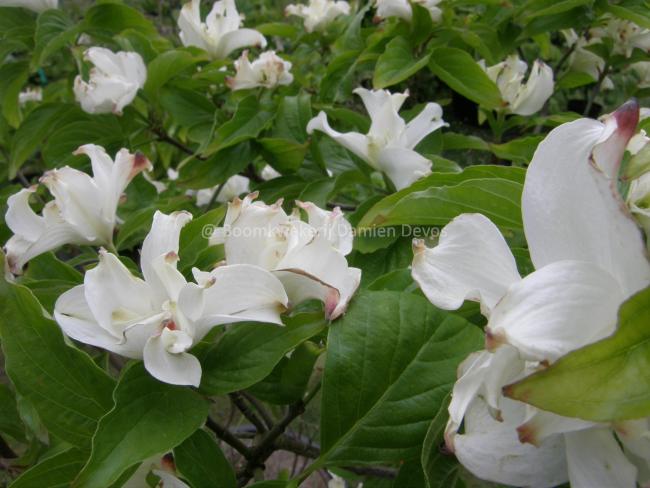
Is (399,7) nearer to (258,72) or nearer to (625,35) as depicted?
(258,72)

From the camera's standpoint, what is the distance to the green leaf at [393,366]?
36 cm

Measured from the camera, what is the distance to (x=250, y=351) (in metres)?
0.37

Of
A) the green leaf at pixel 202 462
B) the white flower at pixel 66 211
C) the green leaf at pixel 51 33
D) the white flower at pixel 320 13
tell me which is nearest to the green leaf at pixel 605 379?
the green leaf at pixel 202 462

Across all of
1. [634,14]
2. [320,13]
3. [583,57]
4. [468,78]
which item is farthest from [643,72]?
[320,13]

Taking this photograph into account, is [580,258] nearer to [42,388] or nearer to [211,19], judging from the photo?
[42,388]

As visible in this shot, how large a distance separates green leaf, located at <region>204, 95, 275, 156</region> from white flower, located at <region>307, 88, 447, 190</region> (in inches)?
6.6

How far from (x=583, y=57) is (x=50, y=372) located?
37.1 inches

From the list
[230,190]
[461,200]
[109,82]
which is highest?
[461,200]

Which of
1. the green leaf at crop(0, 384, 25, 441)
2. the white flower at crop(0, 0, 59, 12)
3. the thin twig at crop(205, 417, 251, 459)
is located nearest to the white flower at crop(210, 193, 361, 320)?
the thin twig at crop(205, 417, 251, 459)

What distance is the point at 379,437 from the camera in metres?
0.37

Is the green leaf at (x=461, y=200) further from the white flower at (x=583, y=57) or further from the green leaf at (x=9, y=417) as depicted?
the white flower at (x=583, y=57)

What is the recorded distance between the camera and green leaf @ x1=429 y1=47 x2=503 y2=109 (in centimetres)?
77

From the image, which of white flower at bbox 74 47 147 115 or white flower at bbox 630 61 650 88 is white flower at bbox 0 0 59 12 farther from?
white flower at bbox 630 61 650 88

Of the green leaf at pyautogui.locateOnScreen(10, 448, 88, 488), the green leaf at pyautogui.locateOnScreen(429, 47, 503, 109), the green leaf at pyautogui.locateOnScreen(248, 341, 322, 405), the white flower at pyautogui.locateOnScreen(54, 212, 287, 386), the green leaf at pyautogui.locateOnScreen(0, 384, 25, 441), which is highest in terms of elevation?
the white flower at pyautogui.locateOnScreen(54, 212, 287, 386)
